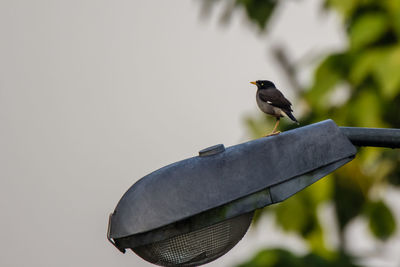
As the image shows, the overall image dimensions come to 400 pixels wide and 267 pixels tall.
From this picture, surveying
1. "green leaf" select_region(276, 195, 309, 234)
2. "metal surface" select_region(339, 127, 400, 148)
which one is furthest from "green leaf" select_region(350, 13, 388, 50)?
"metal surface" select_region(339, 127, 400, 148)

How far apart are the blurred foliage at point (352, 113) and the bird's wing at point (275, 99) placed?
438 centimetres

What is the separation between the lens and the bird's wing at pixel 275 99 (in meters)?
4.21

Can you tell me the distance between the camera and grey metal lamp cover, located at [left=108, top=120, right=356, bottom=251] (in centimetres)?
297

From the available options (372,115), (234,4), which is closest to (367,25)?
(372,115)

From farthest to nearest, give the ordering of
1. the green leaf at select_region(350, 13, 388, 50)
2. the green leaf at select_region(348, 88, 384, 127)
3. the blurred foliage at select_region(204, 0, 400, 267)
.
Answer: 1. the green leaf at select_region(348, 88, 384, 127)
2. the green leaf at select_region(350, 13, 388, 50)
3. the blurred foliage at select_region(204, 0, 400, 267)

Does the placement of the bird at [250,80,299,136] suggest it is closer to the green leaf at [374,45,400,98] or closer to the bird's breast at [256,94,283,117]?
the bird's breast at [256,94,283,117]

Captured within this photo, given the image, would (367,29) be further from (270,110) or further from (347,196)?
(270,110)

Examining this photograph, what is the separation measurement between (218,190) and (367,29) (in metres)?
6.96

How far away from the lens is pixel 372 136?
320cm

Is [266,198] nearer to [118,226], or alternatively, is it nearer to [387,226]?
[118,226]

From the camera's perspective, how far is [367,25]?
970 centimetres

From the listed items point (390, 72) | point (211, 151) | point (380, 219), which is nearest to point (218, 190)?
point (211, 151)

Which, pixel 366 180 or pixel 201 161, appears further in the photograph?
pixel 366 180

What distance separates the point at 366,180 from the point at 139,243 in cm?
844
